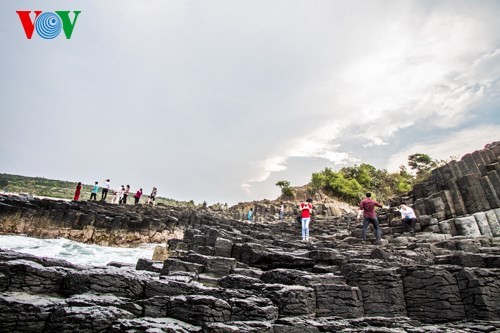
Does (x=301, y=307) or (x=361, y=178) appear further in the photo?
(x=361, y=178)

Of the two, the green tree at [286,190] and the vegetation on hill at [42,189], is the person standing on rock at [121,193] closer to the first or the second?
the vegetation on hill at [42,189]

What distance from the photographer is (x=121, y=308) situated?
12.8ft

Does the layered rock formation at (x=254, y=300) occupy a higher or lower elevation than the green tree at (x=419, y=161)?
lower

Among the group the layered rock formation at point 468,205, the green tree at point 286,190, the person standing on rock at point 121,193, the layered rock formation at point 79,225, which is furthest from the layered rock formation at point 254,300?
the green tree at point 286,190

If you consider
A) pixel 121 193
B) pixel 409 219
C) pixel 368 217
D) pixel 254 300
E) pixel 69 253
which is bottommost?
pixel 254 300

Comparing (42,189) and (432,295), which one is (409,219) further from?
(42,189)

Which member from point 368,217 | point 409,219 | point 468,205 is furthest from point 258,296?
point 468,205

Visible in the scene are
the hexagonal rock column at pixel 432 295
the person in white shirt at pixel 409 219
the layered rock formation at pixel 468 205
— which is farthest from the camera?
the person in white shirt at pixel 409 219

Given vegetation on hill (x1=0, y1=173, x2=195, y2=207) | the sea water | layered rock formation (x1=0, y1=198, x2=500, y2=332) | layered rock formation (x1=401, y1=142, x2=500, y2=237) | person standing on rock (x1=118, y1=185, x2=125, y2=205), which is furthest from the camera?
vegetation on hill (x1=0, y1=173, x2=195, y2=207)

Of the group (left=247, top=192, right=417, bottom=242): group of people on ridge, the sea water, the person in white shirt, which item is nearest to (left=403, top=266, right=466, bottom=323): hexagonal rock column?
(left=247, top=192, right=417, bottom=242): group of people on ridge

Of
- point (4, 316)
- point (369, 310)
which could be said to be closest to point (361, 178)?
point (369, 310)

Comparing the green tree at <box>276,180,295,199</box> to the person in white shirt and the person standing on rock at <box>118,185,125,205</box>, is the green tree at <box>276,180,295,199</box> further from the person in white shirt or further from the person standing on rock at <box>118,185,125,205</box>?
the person in white shirt

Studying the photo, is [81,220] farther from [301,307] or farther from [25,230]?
[301,307]

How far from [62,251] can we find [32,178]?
7464cm
